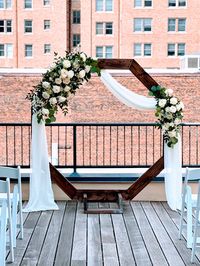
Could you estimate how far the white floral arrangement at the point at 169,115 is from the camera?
6109 millimetres

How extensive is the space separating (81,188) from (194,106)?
18454 millimetres

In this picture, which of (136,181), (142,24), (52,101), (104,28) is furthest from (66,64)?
(142,24)

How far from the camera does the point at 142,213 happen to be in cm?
596

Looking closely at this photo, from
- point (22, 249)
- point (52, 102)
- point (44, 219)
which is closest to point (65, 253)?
point (22, 249)

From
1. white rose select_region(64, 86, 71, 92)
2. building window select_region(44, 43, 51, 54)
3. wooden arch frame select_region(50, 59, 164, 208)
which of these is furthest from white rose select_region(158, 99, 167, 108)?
building window select_region(44, 43, 51, 54)

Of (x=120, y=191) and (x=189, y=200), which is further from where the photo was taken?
(x=120, y=191)

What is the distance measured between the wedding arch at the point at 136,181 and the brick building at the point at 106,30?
Answer: 33779 mm

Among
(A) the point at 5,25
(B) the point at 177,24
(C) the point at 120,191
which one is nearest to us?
(C) the point at 120,191

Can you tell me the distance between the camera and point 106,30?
4044cm

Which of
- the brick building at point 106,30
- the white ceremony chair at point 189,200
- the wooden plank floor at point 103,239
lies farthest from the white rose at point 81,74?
the brick building at point 106,30

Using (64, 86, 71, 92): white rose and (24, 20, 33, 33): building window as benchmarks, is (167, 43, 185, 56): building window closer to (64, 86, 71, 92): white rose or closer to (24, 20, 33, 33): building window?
(24, 20, 33, 33): building window

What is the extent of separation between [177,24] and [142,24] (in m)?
2.69

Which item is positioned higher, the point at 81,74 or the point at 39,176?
the point at 81,74

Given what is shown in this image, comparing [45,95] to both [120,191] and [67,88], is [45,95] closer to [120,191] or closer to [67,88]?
[67,88]
